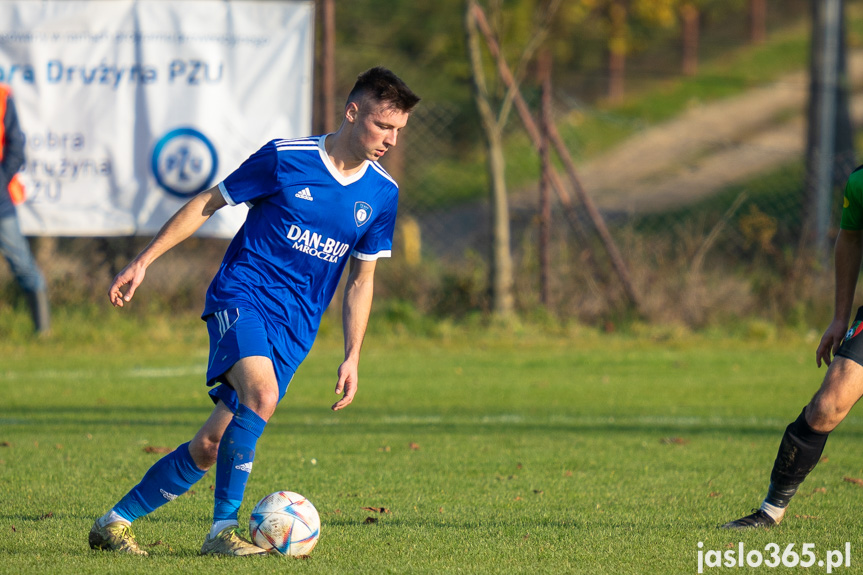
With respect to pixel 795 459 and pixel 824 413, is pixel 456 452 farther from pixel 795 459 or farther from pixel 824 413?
pixel 824 413

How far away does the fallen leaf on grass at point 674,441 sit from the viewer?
6.60 meters

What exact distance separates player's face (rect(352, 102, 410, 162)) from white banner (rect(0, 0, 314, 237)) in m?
6.88

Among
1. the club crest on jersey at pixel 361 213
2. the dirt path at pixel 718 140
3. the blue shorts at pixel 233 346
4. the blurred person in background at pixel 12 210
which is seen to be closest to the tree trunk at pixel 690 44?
the dirt path at pixel 718 140

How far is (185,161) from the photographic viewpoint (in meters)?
10.8

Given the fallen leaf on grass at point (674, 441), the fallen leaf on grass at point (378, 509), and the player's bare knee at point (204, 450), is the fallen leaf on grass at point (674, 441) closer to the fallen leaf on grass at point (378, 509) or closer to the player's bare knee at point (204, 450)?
the fallen leaf on grass at point (378, 509)

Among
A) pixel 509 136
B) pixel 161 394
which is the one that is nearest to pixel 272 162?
pixel 161 394

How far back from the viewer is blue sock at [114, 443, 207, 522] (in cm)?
400

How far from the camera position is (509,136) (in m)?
28.3

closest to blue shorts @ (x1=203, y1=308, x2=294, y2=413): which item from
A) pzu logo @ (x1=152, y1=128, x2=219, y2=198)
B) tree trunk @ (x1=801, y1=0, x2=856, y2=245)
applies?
pzu logo @ (x1=152, y1=128, x2=219, y2=198)

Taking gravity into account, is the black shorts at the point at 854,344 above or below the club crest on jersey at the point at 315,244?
below

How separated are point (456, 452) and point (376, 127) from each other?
2756 mm

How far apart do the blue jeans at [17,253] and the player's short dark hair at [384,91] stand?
6.94m

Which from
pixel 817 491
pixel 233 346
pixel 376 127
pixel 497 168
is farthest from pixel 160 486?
pixel 497 168

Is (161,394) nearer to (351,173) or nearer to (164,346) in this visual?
(164,346)
